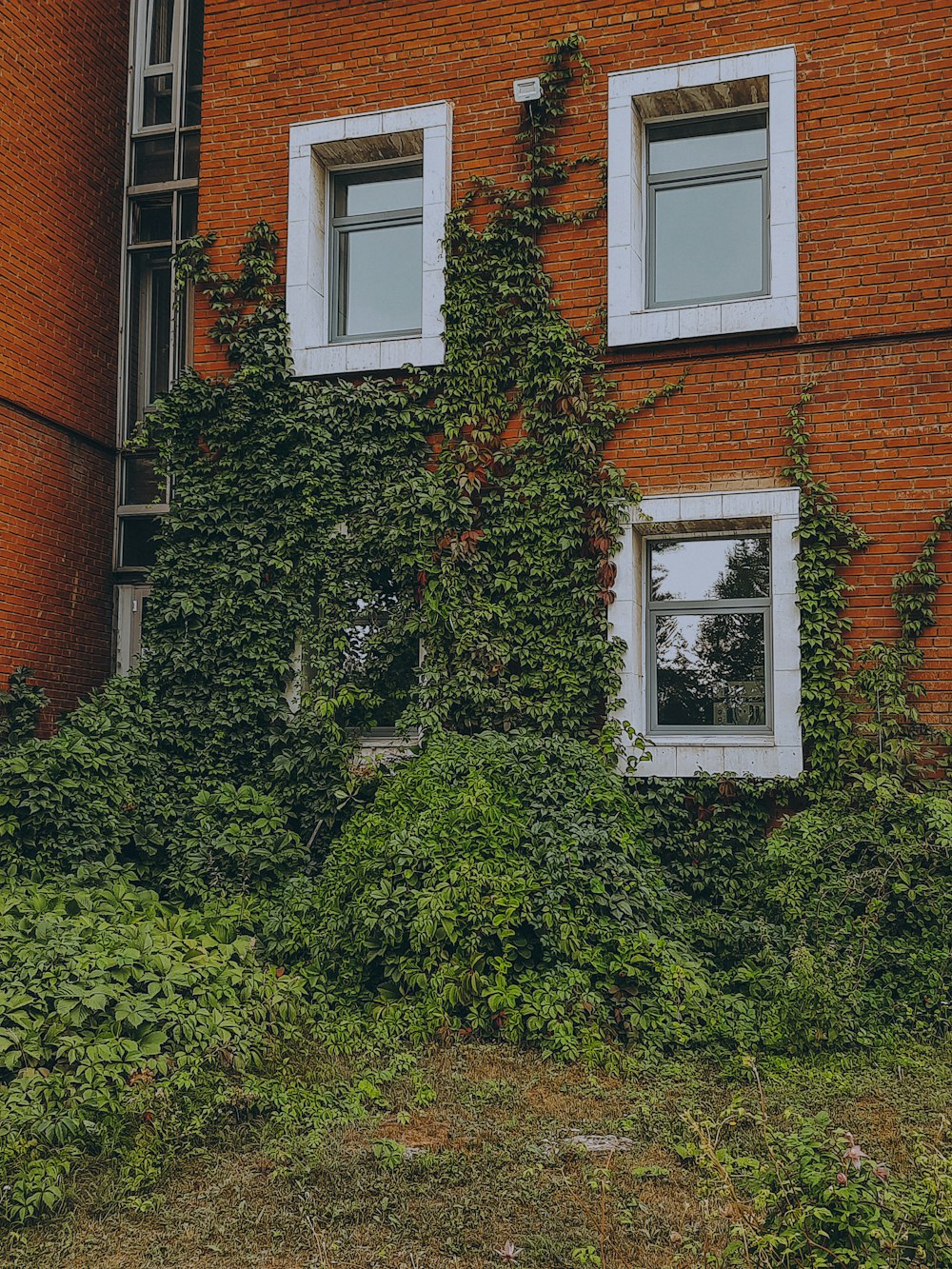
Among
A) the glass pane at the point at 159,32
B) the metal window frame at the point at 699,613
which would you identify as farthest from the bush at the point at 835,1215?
the glass pane at the point at 159,32

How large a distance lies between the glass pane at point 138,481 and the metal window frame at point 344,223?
3.44 m

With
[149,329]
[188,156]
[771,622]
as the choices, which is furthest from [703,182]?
[149,329]

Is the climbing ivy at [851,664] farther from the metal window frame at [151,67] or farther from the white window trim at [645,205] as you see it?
the metal window frame at [151,67]

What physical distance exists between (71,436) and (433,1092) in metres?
8.56

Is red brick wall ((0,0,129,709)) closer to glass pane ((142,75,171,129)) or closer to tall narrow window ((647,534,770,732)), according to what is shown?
glass pane ((142,75,171,129))

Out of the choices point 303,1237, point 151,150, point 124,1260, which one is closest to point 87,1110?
point 124,1260

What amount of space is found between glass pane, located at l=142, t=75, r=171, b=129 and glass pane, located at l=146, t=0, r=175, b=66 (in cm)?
23

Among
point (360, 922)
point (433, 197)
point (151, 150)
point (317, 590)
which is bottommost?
point (360, 922)

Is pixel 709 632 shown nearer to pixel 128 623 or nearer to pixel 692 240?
pixel 692 240

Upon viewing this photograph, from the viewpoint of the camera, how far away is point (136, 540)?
12859 mm

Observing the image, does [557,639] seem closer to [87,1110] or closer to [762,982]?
[762,982]

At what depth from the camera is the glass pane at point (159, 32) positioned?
13617 mm

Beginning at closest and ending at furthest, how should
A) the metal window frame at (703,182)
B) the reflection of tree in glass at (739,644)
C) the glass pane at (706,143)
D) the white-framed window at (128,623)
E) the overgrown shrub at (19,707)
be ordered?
the reflection of tree in glass at (739,644) → the metal window frame at (703,182) → the glass pane at (706,143) → the overgrown shrub at (19,707) → the white-framed window at (128,623)

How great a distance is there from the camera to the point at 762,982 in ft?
24.4
